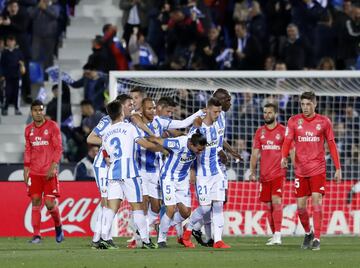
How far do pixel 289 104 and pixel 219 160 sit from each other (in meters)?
7.65

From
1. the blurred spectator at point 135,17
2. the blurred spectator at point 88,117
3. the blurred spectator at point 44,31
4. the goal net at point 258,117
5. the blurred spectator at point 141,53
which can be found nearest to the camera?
the goal net at point 258,117

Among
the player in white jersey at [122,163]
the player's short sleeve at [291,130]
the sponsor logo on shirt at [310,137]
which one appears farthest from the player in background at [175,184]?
the sponsor logo on shirt at [310,137]

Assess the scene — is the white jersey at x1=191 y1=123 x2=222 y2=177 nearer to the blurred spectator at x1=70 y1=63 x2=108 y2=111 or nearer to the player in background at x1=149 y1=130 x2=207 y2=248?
the player in background at x1=149 y1=130 x2=207 y2=248

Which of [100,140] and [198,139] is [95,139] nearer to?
[100,140]

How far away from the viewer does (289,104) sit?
27219 millimetres

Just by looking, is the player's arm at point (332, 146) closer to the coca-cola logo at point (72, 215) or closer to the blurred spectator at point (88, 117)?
the coca-cola logo at point (72, 215)

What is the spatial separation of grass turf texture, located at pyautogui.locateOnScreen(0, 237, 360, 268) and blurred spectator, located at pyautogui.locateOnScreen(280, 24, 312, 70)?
803cm

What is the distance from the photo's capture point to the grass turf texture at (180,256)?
630 inches

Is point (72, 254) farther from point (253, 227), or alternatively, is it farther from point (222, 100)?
point (253, 227)

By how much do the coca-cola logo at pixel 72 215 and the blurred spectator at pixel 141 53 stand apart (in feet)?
19.2

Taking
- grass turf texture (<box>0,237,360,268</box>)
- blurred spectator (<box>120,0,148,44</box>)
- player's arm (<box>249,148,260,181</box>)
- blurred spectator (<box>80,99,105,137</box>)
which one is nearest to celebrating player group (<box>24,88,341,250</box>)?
grass turf texture (<box>0,237,360,268</box>)

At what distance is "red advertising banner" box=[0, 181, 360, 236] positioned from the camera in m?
24.5

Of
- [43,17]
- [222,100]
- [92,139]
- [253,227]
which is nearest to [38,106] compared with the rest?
[92,139]

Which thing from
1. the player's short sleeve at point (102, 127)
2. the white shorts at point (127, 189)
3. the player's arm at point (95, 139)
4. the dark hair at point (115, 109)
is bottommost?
the white shorts at point (127, 189)
